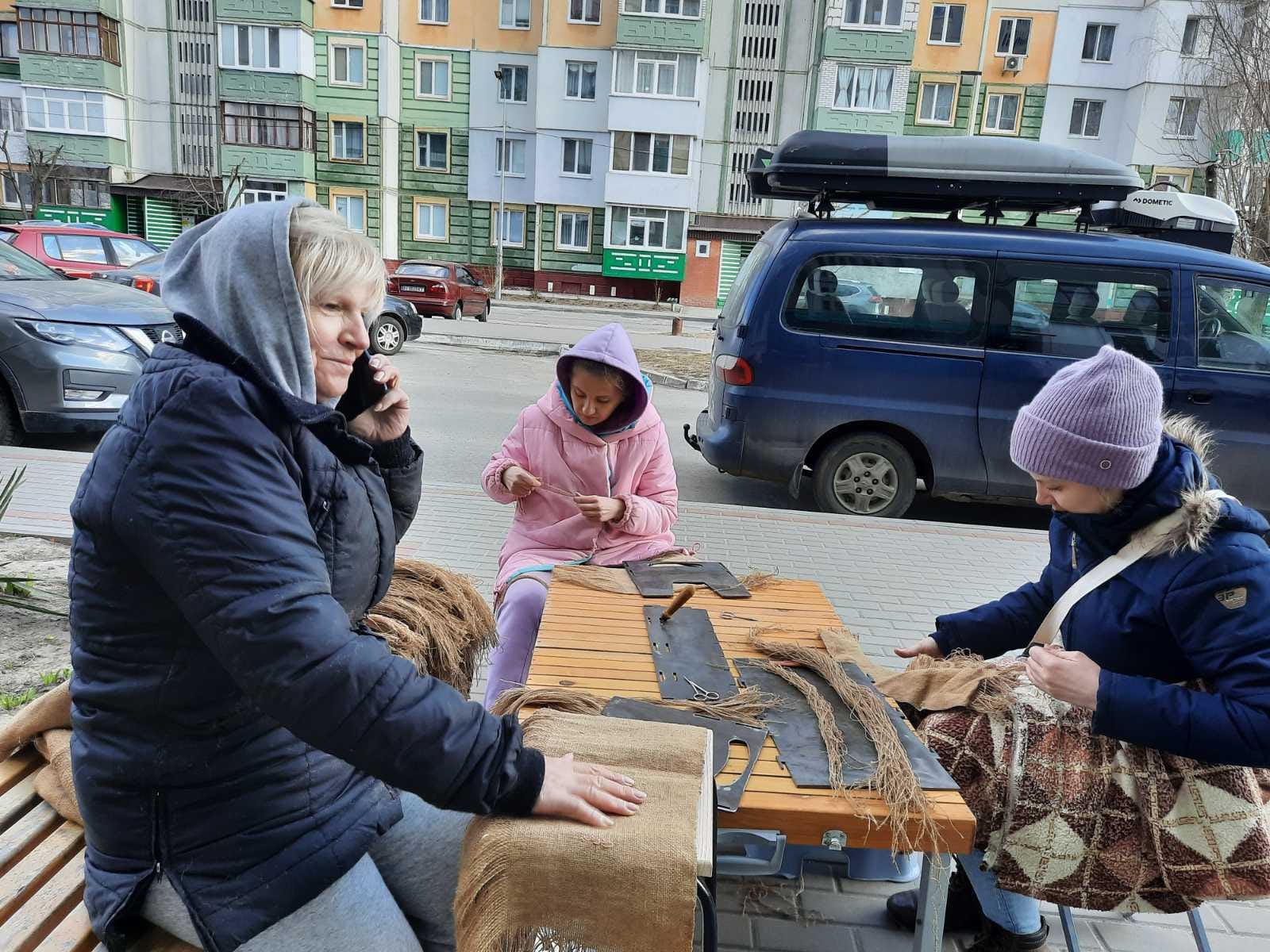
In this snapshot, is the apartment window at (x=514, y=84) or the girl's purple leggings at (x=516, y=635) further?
the apartment window at (x=514, y=84)

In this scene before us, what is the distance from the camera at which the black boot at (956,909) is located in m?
2.66

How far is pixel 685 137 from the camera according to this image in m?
35.2

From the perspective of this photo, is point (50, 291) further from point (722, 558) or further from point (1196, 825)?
point (1196, 825)

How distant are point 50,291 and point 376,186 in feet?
104

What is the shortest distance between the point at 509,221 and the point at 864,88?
14.7m

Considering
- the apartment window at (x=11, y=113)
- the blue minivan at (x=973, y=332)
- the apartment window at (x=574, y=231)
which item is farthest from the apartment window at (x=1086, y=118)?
the apartment window at (x=11, y=113)

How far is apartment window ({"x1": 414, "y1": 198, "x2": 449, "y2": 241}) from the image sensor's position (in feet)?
125

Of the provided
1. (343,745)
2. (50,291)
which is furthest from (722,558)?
(50,291)

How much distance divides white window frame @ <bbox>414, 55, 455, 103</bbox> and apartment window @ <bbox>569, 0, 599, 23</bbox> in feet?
17.1

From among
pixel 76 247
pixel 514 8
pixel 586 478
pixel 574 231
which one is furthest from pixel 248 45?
pixel 586 478

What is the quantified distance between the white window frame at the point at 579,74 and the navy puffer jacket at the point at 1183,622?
37.2 meters

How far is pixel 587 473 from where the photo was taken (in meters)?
3.62

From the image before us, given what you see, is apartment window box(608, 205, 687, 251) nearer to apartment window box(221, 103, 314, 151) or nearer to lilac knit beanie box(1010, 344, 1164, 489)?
apartment window box(221, 103, 314, 151)

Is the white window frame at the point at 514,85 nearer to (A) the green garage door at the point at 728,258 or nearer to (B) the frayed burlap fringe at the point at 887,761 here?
(A) the green garage door at the point at 728,258
